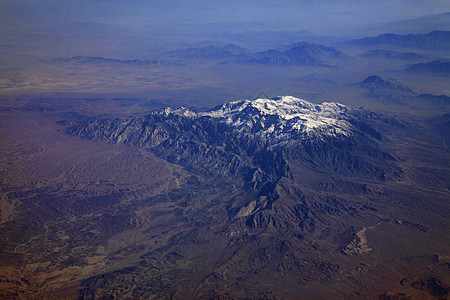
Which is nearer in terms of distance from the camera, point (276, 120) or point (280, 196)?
point (280, 196)

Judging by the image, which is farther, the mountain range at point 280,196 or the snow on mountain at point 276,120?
the snow on mountain at point 276,120

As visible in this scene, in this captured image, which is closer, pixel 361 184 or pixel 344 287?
pixel 344 287

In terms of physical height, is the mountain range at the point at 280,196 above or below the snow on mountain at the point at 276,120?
below

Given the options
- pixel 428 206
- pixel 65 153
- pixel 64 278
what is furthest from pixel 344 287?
pixel 65 153

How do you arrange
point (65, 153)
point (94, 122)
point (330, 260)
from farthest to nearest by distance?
point (94, 122) → point (65, 153) → point (330, 260)

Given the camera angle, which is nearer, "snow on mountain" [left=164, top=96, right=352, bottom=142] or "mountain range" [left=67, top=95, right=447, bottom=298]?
"mountain range" [left=67, top=95, right=447, bottom=298]

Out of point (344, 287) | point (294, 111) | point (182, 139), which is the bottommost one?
point (344, 287)

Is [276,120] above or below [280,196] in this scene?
above

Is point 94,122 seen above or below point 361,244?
above

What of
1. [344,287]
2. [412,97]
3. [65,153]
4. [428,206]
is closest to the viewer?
[344,287]

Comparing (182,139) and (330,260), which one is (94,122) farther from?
(330,260)

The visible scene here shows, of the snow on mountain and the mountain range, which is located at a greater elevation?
the snow on mountain
